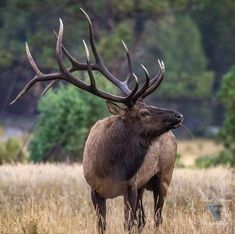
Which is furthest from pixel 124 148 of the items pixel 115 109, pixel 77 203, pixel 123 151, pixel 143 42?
pixel 143 42

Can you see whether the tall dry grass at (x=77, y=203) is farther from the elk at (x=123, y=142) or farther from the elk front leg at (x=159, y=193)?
the elk at (x=123, y=142)

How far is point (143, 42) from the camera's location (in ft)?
141

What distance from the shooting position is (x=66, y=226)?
10.6 meters

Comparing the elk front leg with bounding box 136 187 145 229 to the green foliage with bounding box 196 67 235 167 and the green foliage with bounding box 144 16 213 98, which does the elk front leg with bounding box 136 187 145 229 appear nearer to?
the green foliage with bounding box 196 67 235 167

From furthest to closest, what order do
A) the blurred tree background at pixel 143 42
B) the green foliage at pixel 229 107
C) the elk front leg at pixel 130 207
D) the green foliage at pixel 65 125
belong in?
the blurred tree background at pixel 143 42, the green foliage at pixel 65 125, the green foliage at pixel 229 107, the elk front leg at pixel 130 207

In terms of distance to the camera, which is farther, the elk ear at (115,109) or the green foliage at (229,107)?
the green foliage at (229,107)

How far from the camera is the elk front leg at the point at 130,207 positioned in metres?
10.8

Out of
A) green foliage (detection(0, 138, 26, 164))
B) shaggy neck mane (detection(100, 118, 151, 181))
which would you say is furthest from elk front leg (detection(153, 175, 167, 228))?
green foliage (detection(0, 138, 26, 164))

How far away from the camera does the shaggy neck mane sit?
11.0m

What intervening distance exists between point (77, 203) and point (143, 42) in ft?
97.5

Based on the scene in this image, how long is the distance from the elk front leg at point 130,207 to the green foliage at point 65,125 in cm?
1041

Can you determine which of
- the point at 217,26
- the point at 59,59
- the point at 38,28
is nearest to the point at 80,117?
the point at 59,59

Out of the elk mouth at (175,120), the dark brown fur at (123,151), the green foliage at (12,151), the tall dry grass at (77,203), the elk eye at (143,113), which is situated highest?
the elk eye at (143,113)

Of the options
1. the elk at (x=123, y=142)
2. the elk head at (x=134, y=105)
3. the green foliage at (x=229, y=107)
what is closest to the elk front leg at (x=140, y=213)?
the elk at (x=123, y=142)
